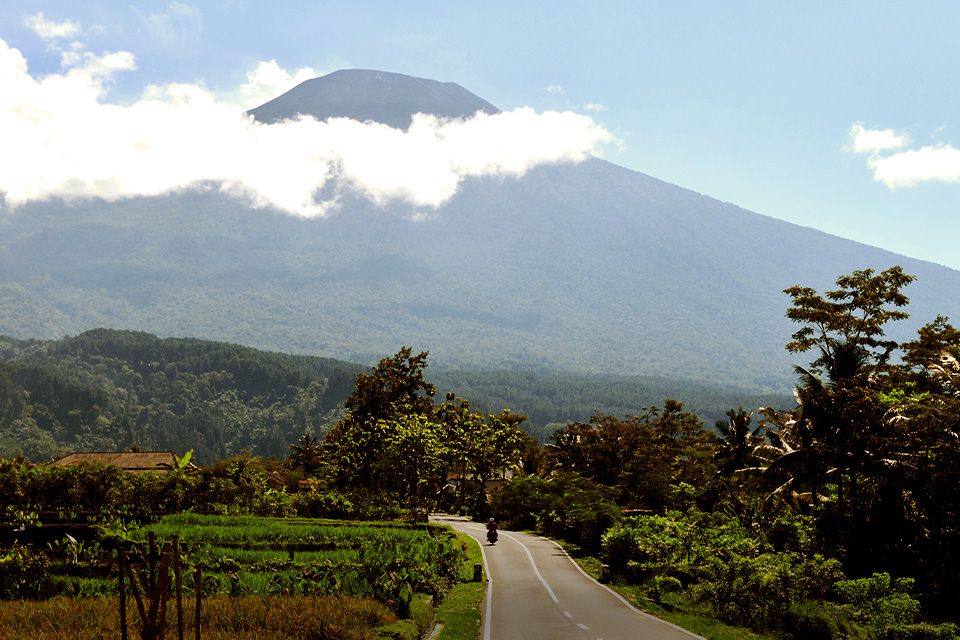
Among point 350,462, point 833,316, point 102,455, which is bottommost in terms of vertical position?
point 102,455

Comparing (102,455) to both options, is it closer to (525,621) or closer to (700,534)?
(700,534)

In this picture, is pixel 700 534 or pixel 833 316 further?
pixel 833 316

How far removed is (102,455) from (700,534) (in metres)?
64.0

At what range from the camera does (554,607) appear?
72.9 feet

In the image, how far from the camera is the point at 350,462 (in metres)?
53.5

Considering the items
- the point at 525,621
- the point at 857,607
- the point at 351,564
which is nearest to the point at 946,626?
the point at 857,607

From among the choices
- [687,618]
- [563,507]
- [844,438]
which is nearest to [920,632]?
[687,618]

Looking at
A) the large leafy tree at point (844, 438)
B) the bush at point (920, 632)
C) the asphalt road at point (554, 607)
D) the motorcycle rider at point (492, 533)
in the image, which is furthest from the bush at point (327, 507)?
the bush at point (920, 632)

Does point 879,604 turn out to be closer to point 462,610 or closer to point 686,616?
point 686,616

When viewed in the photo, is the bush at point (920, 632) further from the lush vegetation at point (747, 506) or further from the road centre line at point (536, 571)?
the road centre line at point (536, 571)

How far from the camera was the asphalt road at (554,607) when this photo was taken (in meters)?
18.5

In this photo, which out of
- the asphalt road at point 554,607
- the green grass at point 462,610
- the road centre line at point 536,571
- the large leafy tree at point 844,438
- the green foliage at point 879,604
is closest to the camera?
the green grass at point 462,610

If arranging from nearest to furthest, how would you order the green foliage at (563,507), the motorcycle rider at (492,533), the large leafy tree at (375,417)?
the green foliage at (563,507) → the motorcycle rider at (492,533) → the large leafy tree at (375,417)

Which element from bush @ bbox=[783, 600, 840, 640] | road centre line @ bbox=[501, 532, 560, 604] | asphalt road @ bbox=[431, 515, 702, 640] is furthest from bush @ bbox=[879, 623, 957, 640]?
road centre line @ bbox=[501, 532, 560, 604]
